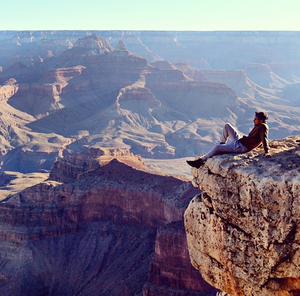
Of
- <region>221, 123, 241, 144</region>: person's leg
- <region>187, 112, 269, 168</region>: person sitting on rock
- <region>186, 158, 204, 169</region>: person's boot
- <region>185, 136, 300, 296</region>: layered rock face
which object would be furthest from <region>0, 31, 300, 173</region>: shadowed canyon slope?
<region>185, 136, 300, 296</region>: layered rock face

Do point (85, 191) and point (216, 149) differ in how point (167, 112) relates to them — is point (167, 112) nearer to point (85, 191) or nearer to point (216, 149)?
point (85, 191)

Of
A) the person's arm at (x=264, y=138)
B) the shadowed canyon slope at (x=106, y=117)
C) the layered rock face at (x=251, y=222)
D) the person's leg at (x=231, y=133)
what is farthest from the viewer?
the shadowed canyon slope at (x=106, y=117)

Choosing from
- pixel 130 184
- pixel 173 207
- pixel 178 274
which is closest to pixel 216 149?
pixel 178 274

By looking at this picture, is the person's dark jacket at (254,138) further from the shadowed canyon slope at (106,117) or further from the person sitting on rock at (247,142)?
the shadowed canyon slope at (106,117)

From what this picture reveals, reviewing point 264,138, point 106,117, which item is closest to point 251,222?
point 264,138

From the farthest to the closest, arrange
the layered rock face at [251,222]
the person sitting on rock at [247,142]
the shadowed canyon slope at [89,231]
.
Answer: the shadowed canyon slope at [89,231] < the person sitting on rock at [247,142] < the layered rock face at [251,222]

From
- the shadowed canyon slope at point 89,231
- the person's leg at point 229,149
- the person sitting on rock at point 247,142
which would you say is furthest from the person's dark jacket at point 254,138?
the shadowed canyon slope at point 89,231
